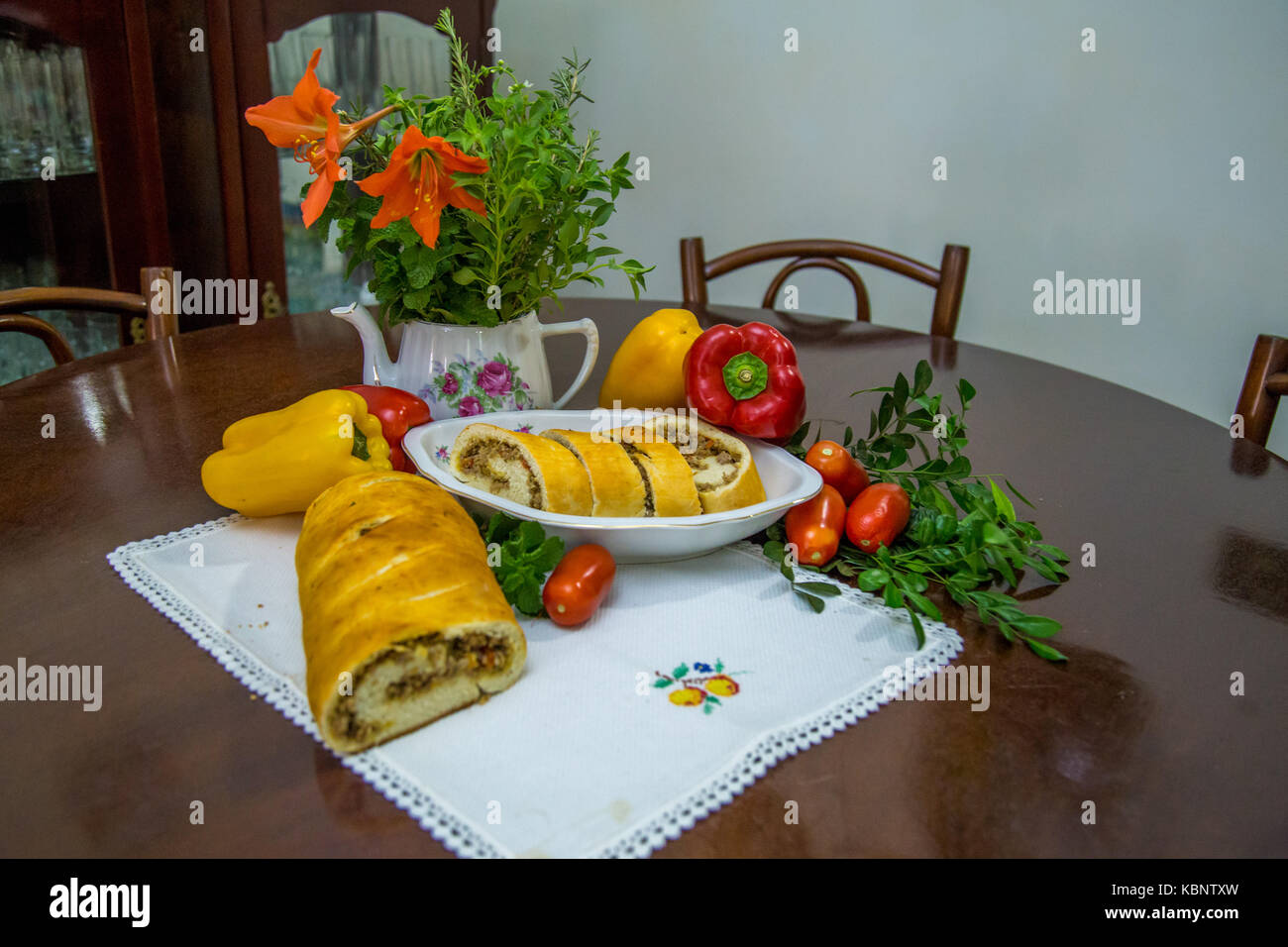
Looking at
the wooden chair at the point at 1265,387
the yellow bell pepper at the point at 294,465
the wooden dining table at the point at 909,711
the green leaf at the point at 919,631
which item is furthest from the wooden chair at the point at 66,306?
the wooden chair at the point at 1265,387

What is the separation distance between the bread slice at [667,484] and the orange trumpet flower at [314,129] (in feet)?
1.41

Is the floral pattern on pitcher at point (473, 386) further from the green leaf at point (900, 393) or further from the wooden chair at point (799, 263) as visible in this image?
the wooden chair at point (799, 263)

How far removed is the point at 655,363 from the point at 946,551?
1.62ft

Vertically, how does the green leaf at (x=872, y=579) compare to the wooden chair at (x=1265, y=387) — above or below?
below

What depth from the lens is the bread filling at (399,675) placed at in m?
0.72

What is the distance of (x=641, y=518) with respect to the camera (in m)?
0.98

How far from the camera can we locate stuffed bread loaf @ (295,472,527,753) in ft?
2.38

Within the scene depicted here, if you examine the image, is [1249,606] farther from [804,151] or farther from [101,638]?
[804,151]

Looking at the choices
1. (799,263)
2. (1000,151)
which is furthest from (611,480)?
(1000,151)

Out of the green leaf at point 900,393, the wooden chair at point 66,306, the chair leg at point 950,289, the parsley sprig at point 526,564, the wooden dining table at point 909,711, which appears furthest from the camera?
the chair leg at point 950,289

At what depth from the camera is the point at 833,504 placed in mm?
1040
